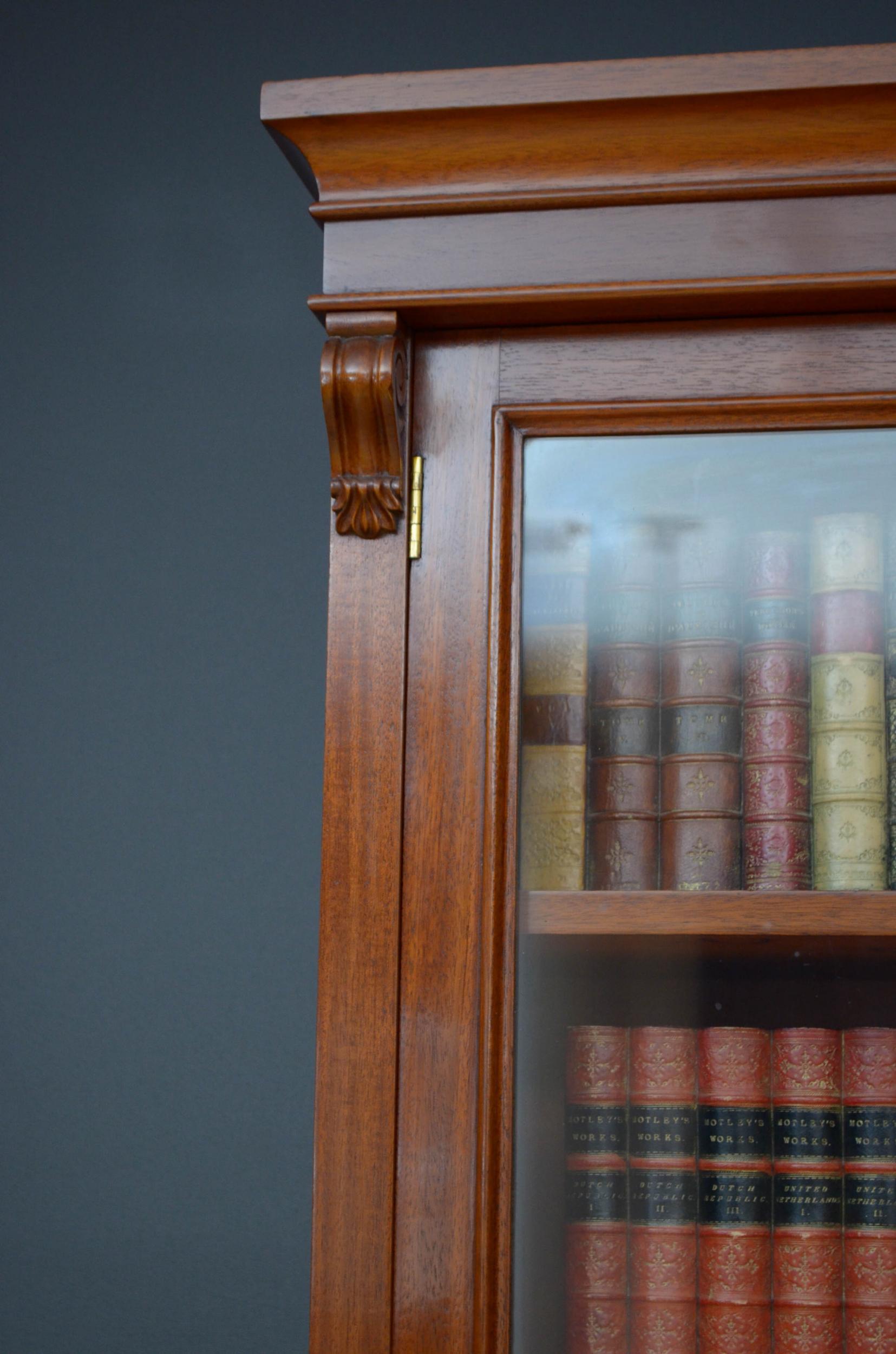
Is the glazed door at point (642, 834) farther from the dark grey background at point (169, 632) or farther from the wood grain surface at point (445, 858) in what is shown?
the dark grey background at point (169, 632)

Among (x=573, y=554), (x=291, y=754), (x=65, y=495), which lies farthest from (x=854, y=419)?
(x=65, y=495)

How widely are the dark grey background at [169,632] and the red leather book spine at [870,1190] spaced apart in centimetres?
78

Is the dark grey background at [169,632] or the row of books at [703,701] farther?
the dark grey background at [169,632]

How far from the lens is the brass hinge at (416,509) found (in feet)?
3.03

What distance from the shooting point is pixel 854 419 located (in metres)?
0.91

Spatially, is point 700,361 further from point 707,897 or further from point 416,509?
point 707,897

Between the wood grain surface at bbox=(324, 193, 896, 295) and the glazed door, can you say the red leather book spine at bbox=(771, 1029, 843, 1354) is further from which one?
the wood grain surface at bbox=(324, 193, 896, 295)

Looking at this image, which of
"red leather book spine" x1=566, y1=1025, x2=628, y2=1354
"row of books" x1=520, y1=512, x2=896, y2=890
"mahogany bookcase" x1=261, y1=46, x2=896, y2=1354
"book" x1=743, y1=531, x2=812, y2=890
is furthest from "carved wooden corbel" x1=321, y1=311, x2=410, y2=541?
"red leather book spine" x1=566, y1=1025, x2=628, y2=1354

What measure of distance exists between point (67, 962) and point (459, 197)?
1025 millimetres

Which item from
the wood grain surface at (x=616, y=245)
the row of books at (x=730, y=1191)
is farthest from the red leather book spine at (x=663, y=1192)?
the wood grain surface at (x=616, y=245)

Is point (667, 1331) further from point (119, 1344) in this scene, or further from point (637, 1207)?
point (119, 1344)

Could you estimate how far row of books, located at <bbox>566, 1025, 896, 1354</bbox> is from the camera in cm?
87

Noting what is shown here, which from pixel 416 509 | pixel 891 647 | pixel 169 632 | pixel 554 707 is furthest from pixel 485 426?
pixel 169 632

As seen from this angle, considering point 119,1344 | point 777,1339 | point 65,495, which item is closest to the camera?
point 777,1339
